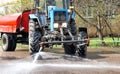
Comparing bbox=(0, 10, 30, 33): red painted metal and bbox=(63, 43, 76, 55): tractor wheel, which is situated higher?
bbox=(0, 10, 30, 33): red painted metal

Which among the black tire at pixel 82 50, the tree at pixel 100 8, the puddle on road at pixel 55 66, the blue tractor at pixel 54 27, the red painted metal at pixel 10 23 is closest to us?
the puddle on road at pixel 55 66

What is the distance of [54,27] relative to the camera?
48.1 feet

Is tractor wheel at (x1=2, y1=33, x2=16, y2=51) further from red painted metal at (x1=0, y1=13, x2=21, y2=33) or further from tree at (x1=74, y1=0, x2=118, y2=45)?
tree at (x1=74, y1=0, x2=118, y2=45)

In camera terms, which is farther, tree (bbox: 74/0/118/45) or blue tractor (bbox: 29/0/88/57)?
tree (bbox: 74/0/118/45)

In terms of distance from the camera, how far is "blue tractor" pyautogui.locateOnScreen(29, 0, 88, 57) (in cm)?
1428

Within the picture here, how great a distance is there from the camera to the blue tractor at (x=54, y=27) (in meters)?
14.3

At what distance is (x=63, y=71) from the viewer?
36.8 feet

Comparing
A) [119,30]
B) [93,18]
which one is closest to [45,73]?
[93,18]

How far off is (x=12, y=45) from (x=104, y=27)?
27.8ft

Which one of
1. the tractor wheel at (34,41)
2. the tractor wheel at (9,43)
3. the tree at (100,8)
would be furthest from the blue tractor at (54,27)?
the tree at (100,8)

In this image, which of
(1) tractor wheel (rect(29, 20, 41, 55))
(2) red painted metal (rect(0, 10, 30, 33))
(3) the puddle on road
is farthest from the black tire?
(2) red painted metal (rect(0, 10, 30, 33))

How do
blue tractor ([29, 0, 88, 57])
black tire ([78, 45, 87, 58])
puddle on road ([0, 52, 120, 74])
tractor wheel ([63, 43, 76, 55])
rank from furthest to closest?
1. tractor wheel ([63, 43, 76, 55])
2. black tire ([78, 45, 87, 58])
3. blue tractor ([29, 0, 88, 57])
4. puddle on road ([0, 52, 120, 74])

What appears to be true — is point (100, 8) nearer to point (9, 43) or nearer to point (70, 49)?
point (9, 43)

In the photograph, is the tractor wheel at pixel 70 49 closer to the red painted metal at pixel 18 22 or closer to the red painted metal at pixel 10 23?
the red painted metal at pixel 18 22
